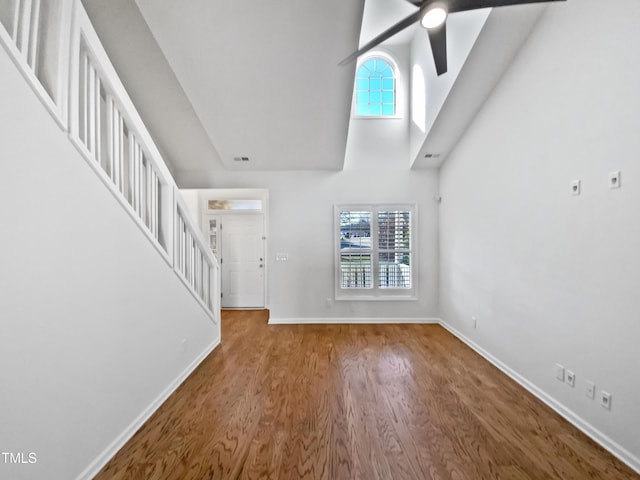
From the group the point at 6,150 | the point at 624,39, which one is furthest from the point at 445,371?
the point at 6,150

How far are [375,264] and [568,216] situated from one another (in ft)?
8.44

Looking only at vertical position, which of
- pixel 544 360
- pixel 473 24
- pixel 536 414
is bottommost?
pixel 536 414

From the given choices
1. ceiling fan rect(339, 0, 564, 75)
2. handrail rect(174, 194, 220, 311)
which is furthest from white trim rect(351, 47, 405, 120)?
handrail rect(174, 194, 220, 311)

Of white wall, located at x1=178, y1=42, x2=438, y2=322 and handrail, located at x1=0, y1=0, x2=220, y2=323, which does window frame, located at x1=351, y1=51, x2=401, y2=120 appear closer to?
white wall, located at x1=178, y1=42, x2=438, y2=322

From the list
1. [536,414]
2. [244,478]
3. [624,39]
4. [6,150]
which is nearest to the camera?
[6,150]

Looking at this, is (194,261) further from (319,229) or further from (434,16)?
(434,16)

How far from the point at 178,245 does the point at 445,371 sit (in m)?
2.98

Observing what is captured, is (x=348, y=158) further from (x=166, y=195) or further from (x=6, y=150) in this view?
(x=6, y=150)

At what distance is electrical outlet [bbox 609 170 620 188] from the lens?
5.69 feet

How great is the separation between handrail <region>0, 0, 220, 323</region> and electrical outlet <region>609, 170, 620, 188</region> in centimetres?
328

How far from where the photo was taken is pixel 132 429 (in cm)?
189

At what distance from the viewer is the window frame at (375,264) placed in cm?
431

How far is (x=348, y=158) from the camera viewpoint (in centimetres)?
429

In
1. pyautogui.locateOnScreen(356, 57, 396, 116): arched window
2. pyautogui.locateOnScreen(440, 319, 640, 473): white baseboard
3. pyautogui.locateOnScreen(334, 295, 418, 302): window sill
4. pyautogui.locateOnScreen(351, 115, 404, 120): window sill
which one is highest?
pyautogui.locateOnScreen(356, 57, 396, 116): arched window
